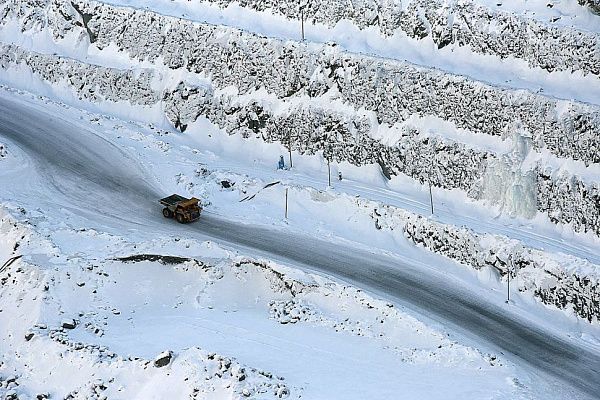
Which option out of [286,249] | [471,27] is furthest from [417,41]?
[286,249]

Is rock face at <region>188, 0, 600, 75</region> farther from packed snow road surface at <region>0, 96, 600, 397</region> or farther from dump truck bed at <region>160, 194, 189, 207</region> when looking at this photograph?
dump truck bed at <region>160, 194, 189, 207</region>

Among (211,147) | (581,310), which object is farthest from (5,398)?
A: (581,310)

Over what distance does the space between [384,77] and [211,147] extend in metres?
11.5

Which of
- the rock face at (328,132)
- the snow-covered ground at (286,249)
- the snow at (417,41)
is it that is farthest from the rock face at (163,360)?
the snow at (417,41)

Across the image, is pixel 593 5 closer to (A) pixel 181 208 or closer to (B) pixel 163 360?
(A) pixel 181 208

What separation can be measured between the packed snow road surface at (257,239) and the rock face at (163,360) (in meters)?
8.03

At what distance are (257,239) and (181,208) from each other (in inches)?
163

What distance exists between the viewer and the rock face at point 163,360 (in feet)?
84.9

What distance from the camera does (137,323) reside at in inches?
1146

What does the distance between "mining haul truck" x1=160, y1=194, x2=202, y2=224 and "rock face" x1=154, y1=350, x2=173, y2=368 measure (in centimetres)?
995

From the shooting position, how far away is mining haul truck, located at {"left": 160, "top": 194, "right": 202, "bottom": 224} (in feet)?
113

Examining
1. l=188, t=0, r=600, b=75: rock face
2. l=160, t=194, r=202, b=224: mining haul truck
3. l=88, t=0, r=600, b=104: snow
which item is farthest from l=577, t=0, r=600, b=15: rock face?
l=160, t=194, r=202, b=224: mining haul truck

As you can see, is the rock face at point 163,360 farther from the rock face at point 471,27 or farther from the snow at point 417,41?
the rock face at point 471,27

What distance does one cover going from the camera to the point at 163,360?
25938 mm
